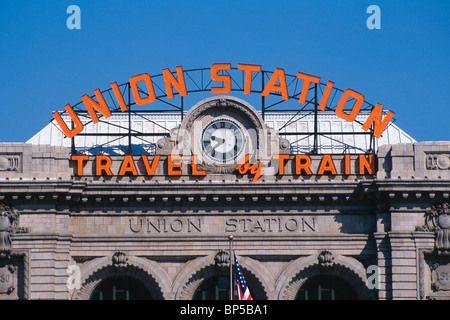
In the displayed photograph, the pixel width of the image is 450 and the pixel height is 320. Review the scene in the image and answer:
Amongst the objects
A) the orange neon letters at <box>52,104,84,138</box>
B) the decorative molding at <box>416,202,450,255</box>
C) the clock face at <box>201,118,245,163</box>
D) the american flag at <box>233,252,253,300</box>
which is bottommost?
the american flag at <box>233,252,253,300</box>

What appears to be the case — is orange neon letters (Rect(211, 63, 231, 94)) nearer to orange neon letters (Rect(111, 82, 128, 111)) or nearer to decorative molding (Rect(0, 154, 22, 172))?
orange neon letters (Rect(111, 82, 128, 111))

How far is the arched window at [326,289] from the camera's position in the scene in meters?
96.5

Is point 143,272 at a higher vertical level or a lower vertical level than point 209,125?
lower

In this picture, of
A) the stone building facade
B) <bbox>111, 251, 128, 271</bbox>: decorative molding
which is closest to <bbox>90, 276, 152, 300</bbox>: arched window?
the stone building facade

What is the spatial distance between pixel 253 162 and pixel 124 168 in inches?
365

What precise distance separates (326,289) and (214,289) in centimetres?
803

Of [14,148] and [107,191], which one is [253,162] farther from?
[14,148]

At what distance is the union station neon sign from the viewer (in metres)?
100

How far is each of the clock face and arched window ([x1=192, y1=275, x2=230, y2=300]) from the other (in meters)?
8.61

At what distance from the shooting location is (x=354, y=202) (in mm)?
96188

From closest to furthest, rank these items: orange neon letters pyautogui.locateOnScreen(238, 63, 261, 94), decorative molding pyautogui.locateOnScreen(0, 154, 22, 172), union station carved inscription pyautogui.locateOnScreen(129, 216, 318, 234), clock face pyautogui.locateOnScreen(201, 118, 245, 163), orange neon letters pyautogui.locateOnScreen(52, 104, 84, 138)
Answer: decorative molding pyautogui.locateOnScreen(0, 154, 22, 172)
union station carved inscription pyautogui.locateOnScreen(129, 216, 318, 234)
clock face pyautogui.locateOnScreen(201, 118, 245, 163)
orange neon letters pyautogui.locateOnScreen(52, 104, 84, 138)
orange neon letters pyautogui.locateOnScreen(238, 63, 261, 94)

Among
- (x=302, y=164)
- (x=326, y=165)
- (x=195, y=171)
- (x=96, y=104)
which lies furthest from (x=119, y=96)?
(x=326, y=165)

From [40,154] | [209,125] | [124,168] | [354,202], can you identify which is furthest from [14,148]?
[354,202]

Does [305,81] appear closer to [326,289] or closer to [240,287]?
[326,289]
